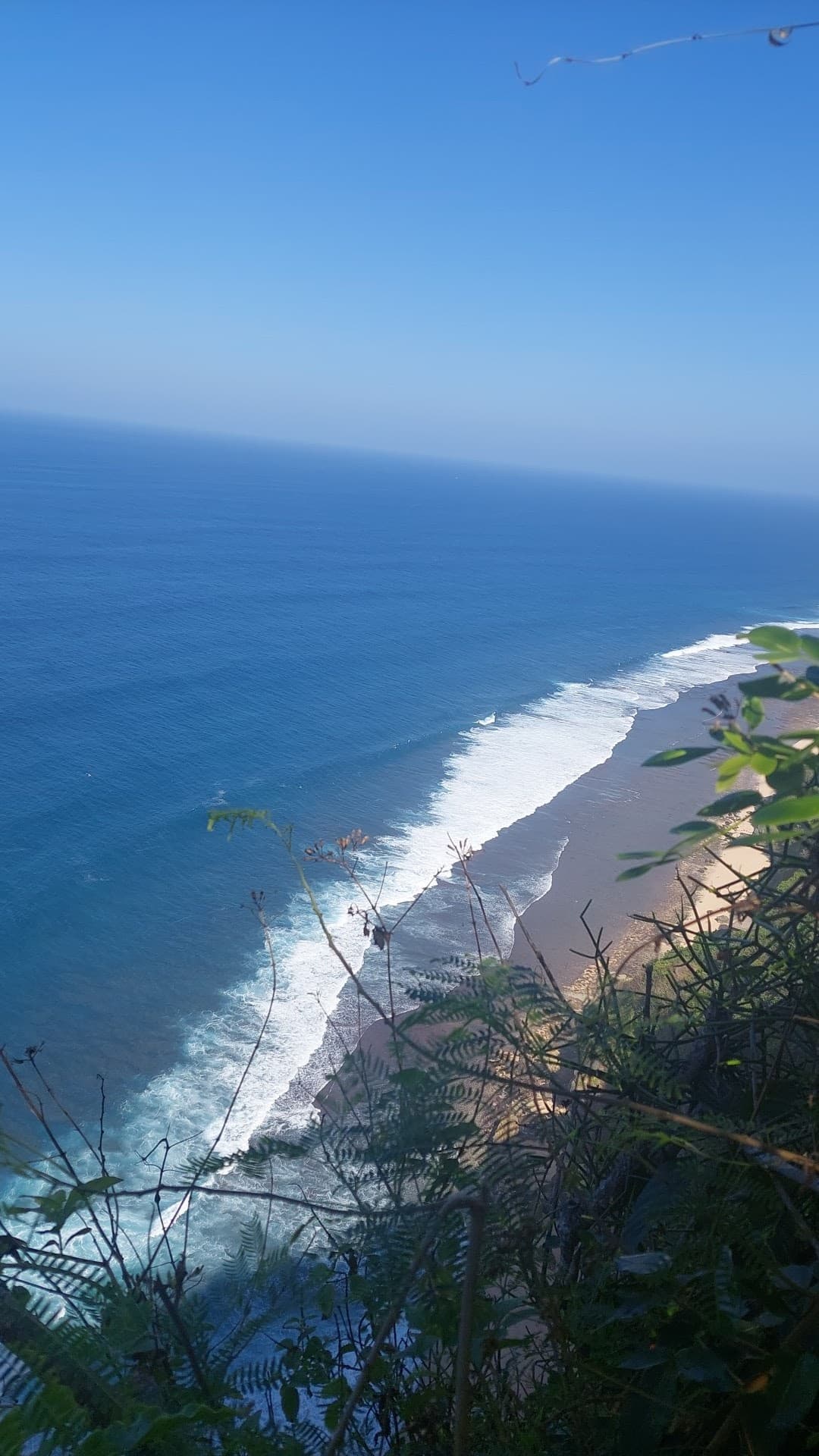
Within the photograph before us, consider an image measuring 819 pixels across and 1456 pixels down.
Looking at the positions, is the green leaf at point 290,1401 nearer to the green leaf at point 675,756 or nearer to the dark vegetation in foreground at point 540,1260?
the dark vegetation in foreground at point 540,1260

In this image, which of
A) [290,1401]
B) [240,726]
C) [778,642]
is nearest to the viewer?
[778,642]

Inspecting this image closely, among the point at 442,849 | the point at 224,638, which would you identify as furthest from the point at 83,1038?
the point at 224,638

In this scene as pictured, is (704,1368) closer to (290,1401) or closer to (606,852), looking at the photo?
(290,1401)

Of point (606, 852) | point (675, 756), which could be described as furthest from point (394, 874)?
point (675, 756)

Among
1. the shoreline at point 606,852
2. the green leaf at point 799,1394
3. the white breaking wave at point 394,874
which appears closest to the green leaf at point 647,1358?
the green leaf at point 799,1394

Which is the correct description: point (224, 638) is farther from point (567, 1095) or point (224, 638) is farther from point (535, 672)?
point (567, 1095)

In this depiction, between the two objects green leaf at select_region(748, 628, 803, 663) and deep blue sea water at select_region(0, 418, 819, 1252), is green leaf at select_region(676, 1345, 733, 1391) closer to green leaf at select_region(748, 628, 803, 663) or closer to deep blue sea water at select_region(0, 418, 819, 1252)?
green leaf at select_region(748, 628, 803, 663)
